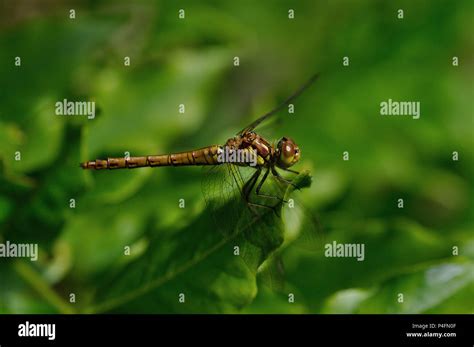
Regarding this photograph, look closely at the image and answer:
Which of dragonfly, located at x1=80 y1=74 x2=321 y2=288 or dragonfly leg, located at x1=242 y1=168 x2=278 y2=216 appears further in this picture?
dragonfly leg, located at x1=242 y1=168 x2=278 y2=216

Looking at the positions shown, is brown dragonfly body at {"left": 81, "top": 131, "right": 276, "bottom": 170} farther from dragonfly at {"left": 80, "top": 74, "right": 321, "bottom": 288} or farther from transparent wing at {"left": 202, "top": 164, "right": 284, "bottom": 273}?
transparent wing at {"left": 202, "top": 164, "right": 284, "bottom": 273}

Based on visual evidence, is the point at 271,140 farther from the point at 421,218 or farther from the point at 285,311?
the point at 421,218

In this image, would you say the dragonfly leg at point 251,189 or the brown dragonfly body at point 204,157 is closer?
the dragonfly leg at point 251,189

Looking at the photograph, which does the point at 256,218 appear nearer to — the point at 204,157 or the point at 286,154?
the point at 286,154

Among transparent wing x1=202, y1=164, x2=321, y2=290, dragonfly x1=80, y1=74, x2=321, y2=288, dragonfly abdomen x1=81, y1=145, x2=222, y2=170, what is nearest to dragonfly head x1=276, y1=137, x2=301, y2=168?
dragonfly x1=80, y1=74, x2=321, y2=288

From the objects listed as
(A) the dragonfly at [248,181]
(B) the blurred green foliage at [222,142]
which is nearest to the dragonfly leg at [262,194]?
(A) the dragonfly at [248,181]

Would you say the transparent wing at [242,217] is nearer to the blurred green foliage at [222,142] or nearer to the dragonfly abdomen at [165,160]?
the blurred green foliage at [222,142]
